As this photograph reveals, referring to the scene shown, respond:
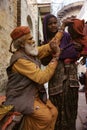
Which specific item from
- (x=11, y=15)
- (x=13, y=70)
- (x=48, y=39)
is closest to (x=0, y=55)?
(x=11, y=15)

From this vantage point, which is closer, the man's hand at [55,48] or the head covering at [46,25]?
the man's hand at [55,48]

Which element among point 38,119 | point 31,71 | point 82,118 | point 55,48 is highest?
point 55,48

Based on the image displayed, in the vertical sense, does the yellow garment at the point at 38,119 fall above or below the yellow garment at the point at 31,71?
below

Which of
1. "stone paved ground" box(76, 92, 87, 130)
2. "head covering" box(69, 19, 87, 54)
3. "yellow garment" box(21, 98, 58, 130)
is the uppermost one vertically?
"head covering" box(69, 19, 87, 54)

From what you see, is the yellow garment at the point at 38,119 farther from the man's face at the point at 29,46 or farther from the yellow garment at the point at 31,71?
the man's face at the point at 29,46

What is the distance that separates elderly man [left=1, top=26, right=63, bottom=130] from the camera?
10.8 ft

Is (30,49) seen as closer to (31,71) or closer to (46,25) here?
(31,71)

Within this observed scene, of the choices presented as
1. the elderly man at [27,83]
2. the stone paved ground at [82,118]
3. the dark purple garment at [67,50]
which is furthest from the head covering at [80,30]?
the stone paved ground at [82,118]

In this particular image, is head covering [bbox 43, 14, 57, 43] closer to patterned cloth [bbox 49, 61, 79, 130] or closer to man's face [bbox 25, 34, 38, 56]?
patterned cloth [bbox 49, 61, 79, 130]

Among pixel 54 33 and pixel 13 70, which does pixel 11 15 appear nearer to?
pixel 54 33

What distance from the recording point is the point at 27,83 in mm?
3338

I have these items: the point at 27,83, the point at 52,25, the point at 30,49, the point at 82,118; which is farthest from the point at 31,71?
the point at 82,118

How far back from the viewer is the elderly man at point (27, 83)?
3.28 metres

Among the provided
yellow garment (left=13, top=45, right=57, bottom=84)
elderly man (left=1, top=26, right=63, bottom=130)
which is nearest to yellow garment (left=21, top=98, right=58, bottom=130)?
elderly man (left=1, top=26, right=63, bottom=130)
